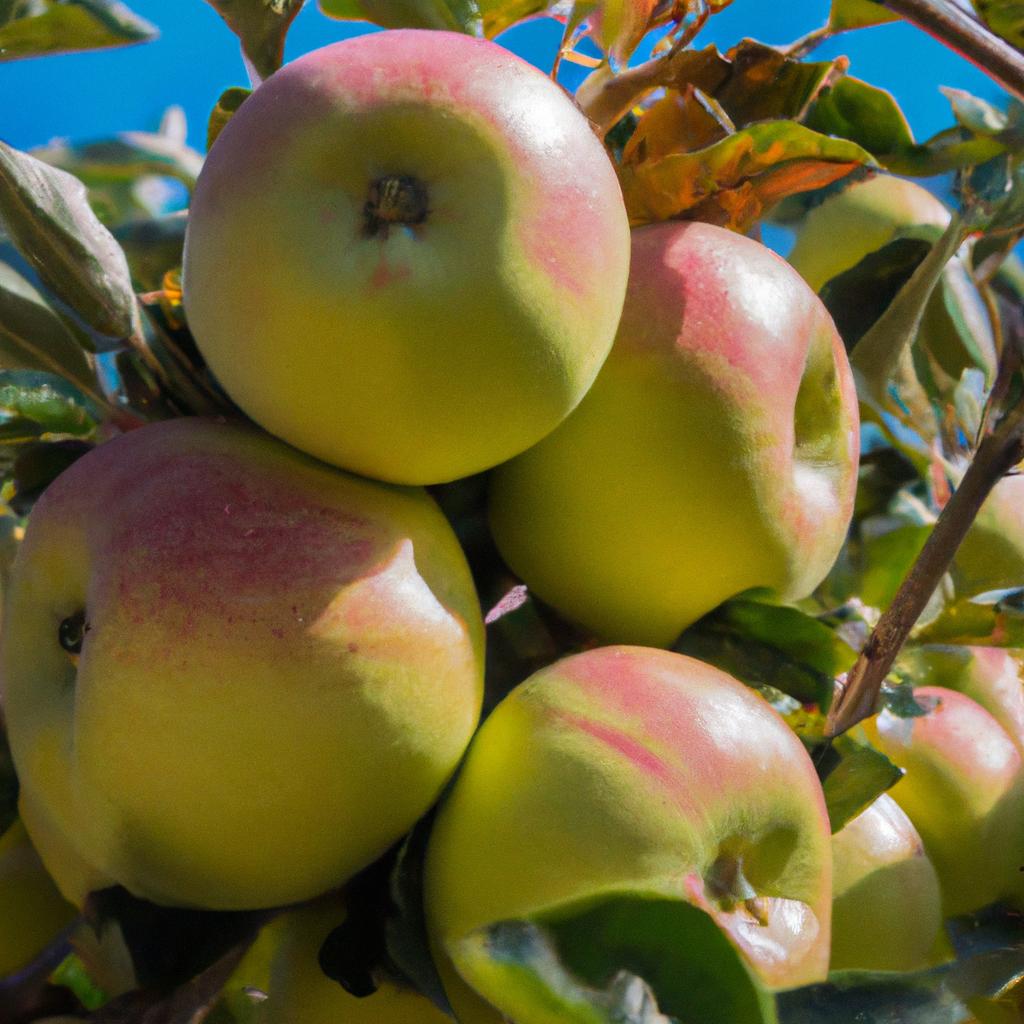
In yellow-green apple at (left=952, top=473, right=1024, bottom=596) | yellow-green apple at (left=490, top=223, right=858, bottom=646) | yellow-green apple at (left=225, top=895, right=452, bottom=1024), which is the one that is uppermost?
yellow-green apple at (left=490, top=223, right=858, bottom=646)

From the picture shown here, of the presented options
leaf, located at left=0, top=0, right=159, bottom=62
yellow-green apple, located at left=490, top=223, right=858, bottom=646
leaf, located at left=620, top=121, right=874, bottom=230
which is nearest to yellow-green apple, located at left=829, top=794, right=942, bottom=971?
yellow-green apple, located at left=490, top=223, right=858, bottom=646

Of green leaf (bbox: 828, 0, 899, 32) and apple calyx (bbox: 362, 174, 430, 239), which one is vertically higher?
green leaf (bbox: 828, 0, 899, 32)

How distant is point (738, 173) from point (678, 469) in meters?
0.21

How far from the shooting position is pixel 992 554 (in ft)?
3.13

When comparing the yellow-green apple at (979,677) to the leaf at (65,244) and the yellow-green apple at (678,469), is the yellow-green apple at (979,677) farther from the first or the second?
the leaf at (65,244)

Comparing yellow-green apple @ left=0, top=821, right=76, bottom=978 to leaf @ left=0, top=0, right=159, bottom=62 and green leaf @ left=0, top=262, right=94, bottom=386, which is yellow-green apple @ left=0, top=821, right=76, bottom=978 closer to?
green leaf @ left=0, top=262, right=94, bottom=386

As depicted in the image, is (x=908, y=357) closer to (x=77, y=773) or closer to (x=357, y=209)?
(x=357, y=209)

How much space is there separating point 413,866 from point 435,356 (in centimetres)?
25

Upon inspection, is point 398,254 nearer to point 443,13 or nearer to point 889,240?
point 443,13

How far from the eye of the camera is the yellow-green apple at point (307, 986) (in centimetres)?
59

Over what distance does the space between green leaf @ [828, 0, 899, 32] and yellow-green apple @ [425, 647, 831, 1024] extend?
492 millimetres

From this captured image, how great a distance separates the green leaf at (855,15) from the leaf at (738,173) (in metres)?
0.16

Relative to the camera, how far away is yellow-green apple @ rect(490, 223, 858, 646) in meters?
0.61

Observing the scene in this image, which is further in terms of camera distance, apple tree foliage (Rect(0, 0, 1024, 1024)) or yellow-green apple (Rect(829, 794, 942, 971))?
yellow-green apple (Rect(829, 794, 942, 971))
